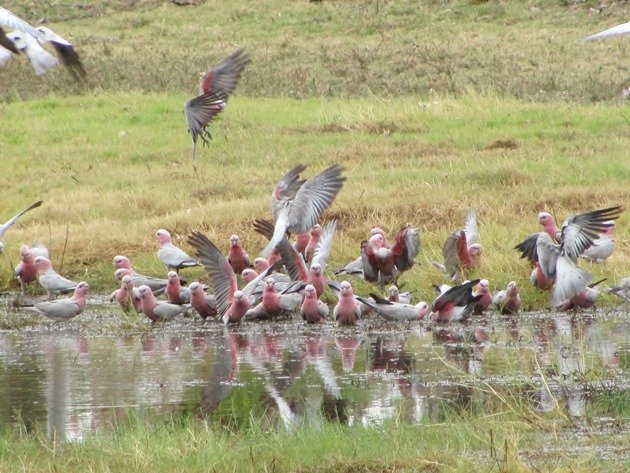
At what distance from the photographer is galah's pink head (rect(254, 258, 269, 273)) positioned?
32.5 feet

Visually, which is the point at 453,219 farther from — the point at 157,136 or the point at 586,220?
the point at 157,136

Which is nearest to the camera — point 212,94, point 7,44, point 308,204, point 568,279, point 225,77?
point 7,44

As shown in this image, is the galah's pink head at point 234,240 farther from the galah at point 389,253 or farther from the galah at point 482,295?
the galah at point 482,295

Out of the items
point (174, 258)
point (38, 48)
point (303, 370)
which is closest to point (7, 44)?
point (38, 48)

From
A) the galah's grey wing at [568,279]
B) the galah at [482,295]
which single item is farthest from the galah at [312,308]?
the galah's grey wing at [568,279]

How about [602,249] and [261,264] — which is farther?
[261,264]

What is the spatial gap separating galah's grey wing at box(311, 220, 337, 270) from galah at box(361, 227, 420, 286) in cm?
30

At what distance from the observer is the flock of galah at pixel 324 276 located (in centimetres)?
860

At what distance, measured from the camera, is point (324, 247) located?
9508 millimetres

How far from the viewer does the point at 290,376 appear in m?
7.03

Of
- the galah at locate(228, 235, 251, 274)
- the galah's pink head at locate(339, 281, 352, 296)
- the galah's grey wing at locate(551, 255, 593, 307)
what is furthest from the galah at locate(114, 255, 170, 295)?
the galah's grey wing at locate(551, 255, 593, 307)

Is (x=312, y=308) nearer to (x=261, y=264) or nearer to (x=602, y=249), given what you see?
(x=261, y=264)

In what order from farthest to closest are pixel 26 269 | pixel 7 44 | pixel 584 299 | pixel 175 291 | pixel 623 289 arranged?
pixel 26 269, pixel 175 291, pixel 584 299, pixel 623 289, pixel 7 44

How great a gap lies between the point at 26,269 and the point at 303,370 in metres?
3.72
